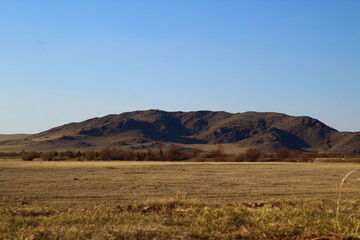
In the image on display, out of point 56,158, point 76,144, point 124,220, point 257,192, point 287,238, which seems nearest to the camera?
point 287,238

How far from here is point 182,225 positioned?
9.32 m

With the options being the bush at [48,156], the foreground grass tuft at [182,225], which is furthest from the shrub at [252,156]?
the foreground grass tuft at [182,225]

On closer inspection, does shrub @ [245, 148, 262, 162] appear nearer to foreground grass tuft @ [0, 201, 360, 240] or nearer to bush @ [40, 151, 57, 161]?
bush @ [40, 151, 57, 161]

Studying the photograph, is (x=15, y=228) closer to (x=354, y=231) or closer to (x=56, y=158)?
(x=354, y=231)

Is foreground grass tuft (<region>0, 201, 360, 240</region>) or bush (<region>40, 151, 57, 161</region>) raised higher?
bush (<region>40, 151, 57, 161</region>)

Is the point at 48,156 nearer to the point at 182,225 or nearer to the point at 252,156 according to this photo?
the point at 252,156

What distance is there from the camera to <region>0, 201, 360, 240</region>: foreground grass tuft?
8320 millimetres

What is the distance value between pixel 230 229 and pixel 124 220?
219 cm

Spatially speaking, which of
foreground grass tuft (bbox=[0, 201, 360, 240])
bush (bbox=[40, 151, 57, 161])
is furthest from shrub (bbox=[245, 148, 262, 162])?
foreground grass tuft (bbox=[0, 201, 360, 240])

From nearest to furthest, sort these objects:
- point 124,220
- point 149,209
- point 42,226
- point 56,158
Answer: point 42,226 < point 124,220 < point 149,209 < point 56,158

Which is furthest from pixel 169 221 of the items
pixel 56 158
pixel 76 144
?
pixel 76 144

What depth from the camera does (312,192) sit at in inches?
896

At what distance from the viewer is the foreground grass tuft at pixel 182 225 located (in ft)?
27.3

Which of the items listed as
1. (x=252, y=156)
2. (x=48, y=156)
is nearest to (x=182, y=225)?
(x=252, y=156)
